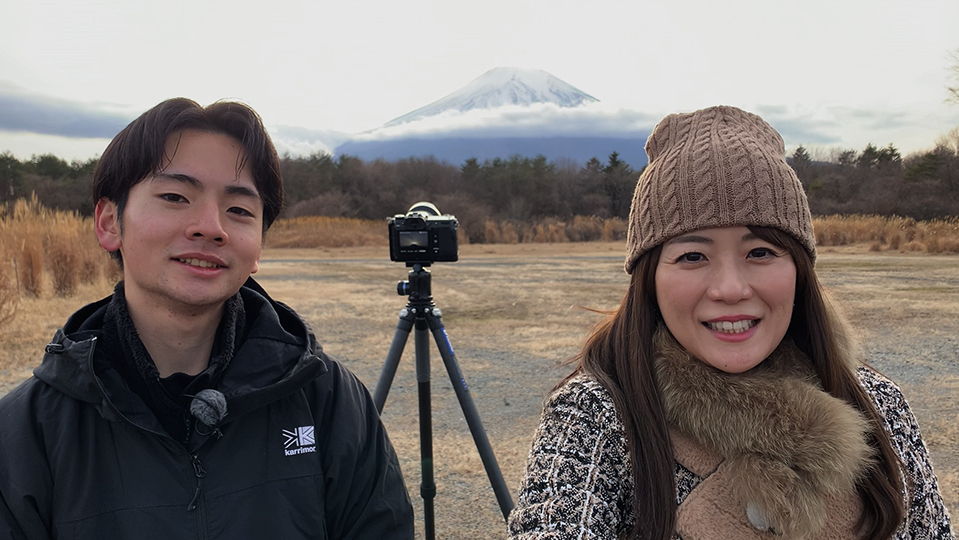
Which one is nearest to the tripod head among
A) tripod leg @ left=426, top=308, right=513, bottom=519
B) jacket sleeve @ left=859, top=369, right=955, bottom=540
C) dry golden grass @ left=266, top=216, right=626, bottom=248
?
tripod leg @ left=426, top=308, right=513, bottom=519

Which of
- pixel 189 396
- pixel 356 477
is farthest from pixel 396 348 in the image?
pixel 189 396

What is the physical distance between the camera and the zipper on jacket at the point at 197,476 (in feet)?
4.26

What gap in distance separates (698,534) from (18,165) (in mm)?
40274

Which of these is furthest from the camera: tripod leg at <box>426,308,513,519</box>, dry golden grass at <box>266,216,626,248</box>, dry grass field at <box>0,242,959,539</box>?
dry golden grass at <box>266,216,626,248</box>

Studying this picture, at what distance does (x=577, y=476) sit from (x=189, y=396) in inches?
33.9

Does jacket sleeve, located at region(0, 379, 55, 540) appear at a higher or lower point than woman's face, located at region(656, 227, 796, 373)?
lower

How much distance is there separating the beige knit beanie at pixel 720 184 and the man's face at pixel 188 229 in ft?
3.13

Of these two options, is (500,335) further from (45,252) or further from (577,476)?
(45,252)

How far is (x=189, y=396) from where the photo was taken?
139 cm

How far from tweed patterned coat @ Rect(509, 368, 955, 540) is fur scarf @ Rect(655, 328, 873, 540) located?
78 mm

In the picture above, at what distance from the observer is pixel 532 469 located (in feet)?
4.33

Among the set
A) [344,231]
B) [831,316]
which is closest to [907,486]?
[831,316]

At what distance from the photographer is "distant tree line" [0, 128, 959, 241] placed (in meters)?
27.8

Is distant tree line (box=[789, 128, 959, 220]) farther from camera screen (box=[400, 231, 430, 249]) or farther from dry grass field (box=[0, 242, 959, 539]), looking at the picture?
camera screen (box=[400, 231, 430, 249])
